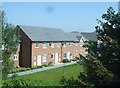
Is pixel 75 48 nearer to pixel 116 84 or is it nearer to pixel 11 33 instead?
A: pixel 11 33

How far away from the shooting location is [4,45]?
32.8ft

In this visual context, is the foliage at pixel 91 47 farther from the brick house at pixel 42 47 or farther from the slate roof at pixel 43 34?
the slate roof at pixel 43 34

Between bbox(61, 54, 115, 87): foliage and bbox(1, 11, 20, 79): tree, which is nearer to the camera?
bbox(61, 54, 115, 87): foliage

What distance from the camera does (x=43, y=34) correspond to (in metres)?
27.8

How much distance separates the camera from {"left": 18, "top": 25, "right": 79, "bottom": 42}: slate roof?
25342 mm

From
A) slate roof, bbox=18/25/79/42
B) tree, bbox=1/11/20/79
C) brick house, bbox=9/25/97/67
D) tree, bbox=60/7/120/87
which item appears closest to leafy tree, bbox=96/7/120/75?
tree, bbox=60/7/120/87

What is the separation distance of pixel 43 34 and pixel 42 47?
3120 millimetres

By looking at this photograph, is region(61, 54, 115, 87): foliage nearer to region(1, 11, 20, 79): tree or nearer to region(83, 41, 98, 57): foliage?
region(83, 41, 98, 57): foliage

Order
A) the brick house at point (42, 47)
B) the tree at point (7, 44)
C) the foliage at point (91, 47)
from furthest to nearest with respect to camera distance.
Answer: the brick house at point (42, 47) → the tree at point (7, 44) → the foliage at point (91, 47)

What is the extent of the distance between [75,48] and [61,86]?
28907 millimetres

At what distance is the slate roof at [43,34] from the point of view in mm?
25342

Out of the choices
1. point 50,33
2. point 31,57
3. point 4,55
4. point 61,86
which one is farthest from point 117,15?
point 50,33

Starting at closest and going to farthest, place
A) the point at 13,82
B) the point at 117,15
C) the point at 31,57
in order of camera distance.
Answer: the point at 117,15 < the point at 13,82 < the point at 31,57

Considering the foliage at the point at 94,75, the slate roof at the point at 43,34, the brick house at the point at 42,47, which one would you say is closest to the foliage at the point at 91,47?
the foliage at the point at 94,75
